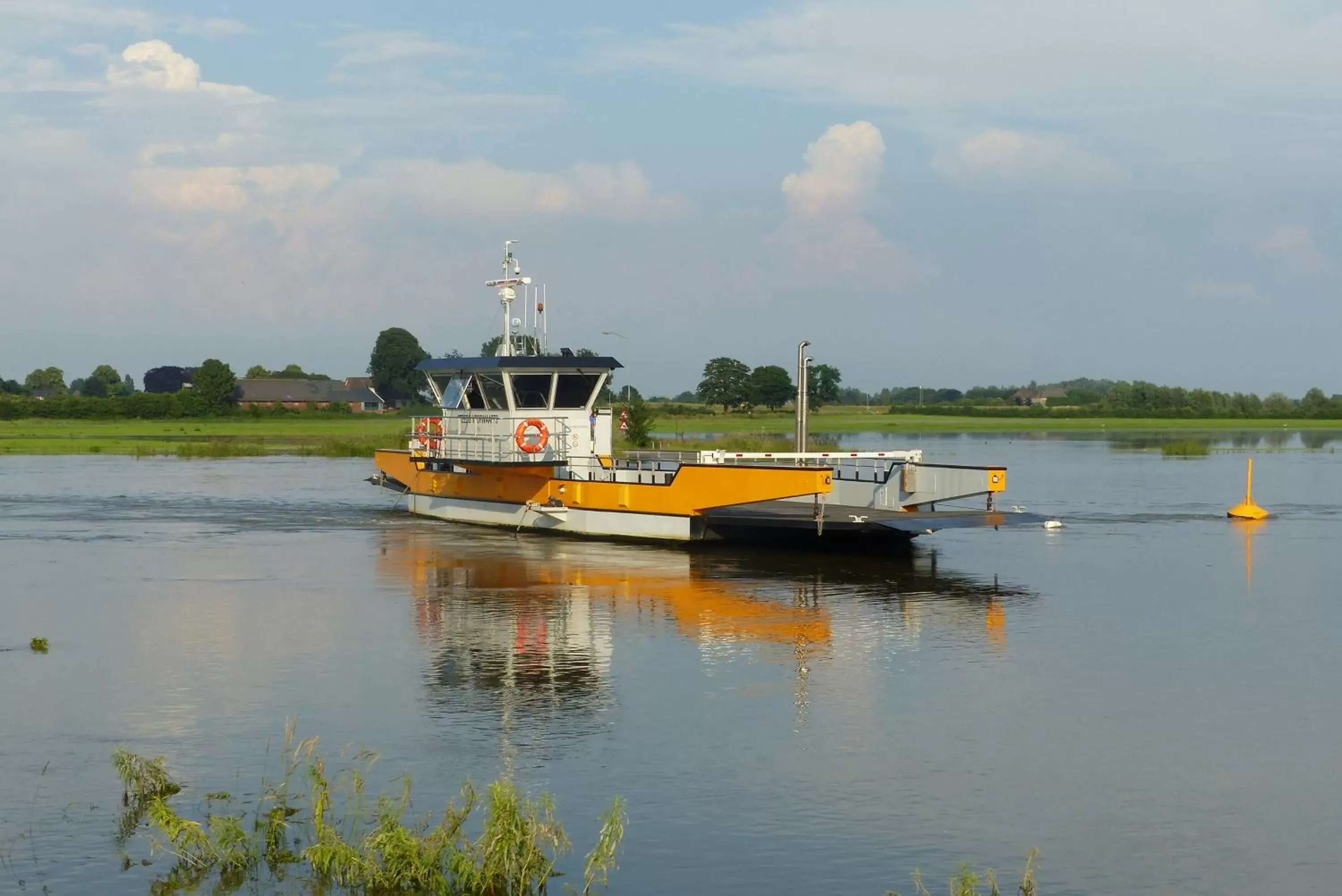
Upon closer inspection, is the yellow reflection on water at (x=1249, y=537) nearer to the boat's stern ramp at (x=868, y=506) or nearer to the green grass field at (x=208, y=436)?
the boat's stern ramp at (x=868, y=506)

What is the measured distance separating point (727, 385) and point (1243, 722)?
470 feet

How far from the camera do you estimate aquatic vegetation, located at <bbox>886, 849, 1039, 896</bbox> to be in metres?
10.5

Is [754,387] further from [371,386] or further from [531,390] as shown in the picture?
[531,390]

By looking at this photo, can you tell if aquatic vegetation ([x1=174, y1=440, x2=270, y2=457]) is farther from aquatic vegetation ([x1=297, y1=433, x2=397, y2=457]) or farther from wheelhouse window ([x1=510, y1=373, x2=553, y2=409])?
Answer: wheelhouse window ([x1=510, y1=373, x2=553, y2=409])

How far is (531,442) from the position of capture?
117 feet

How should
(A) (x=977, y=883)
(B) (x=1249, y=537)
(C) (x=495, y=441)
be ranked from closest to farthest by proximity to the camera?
(A) (x=977, y=883), (C) (x=495, y=441), (B) (x=1249, y=537)

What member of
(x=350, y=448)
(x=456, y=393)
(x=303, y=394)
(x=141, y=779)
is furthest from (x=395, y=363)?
(x=141, y=779)

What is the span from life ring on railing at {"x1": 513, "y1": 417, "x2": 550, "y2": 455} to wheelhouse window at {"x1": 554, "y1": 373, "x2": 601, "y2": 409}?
1.15 metres

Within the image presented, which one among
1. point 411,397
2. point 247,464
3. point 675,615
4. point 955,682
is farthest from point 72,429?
point 955,682

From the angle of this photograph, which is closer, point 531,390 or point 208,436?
point 531,390

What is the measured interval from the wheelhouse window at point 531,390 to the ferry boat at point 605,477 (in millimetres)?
34

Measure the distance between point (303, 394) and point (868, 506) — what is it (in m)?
142

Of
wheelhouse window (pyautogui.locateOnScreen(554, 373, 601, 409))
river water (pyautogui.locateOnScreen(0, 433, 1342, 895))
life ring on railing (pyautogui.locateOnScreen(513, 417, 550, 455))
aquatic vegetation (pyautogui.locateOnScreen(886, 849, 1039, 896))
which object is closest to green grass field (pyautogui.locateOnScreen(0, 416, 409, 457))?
wheelhouse window (pyautogui.locateOnScreen(554, 373, 601, 409))

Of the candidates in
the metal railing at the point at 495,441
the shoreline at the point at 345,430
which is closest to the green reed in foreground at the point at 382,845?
the metal railing at the point at 495,441
